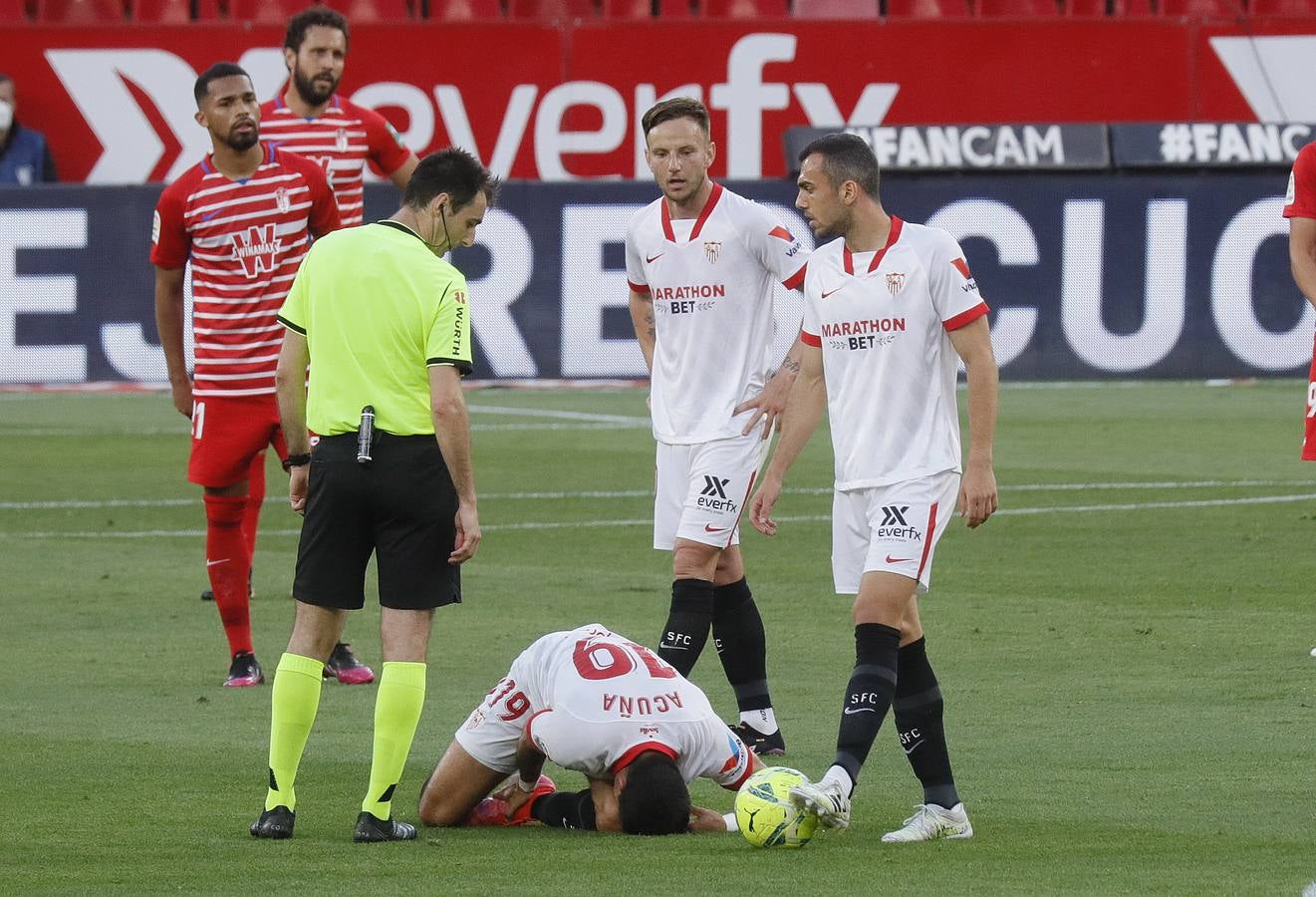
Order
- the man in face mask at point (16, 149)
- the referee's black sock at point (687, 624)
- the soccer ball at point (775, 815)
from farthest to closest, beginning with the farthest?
the man in face mask at point (16, 149) < the referee's black sock at point (687, 624) < the soccer ball at point (775, 815)

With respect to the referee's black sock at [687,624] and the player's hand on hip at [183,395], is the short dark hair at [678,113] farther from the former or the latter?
the player's hand on hip at [183,395]

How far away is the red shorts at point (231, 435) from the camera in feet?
29.5

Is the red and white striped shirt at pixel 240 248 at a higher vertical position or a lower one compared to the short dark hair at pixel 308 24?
lower

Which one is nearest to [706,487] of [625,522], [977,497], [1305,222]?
[977,497]

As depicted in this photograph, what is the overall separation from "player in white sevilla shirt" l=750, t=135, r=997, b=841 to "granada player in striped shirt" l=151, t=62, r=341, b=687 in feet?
10.1

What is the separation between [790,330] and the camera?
20.8 meters

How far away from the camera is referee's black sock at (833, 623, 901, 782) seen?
609cm

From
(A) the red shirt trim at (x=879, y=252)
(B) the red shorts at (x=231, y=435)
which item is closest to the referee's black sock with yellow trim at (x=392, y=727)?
(A) the red shirt trim at (x=879, y=252)

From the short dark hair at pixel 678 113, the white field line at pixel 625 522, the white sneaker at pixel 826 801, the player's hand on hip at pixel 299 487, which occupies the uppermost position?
the short dark hair at pixel 678 113

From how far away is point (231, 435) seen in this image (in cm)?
898

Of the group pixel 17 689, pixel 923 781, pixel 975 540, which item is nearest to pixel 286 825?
pixel 923 781

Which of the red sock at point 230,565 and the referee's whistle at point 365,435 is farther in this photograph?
the red sock at point 230,565

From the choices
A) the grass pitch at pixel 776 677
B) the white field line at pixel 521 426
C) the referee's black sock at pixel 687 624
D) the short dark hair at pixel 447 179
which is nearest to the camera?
the grass pitch at pixel 776 677

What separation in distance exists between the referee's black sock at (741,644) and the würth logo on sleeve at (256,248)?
7.81 ft
